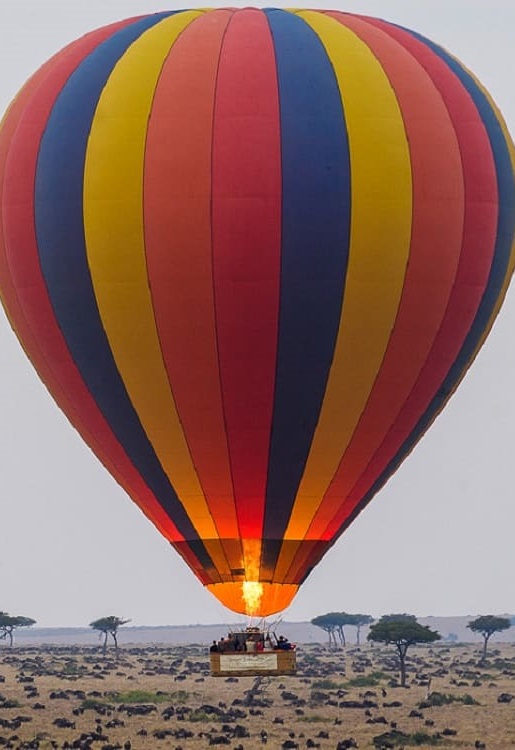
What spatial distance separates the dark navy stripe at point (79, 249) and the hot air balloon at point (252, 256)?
5 cm

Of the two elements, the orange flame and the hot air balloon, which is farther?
the orange flame

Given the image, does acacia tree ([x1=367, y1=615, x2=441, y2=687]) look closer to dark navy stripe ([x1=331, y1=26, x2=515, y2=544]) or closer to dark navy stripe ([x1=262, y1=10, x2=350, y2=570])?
dark navy stripe ([x1=331, y1=26, x2=515, y2=544])

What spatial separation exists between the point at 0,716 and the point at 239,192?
37.1 meters

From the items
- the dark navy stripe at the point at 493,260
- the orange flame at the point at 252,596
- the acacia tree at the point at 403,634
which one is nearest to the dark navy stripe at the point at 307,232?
the orange flame at the point at 252,596

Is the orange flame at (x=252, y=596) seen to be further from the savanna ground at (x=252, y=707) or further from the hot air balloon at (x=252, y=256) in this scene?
the savanna ground at (x=252, y=707)

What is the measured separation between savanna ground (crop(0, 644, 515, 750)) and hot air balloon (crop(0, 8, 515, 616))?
21806 millimetres

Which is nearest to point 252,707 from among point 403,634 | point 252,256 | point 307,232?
point 403,634

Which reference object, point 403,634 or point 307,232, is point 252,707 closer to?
point 403,634

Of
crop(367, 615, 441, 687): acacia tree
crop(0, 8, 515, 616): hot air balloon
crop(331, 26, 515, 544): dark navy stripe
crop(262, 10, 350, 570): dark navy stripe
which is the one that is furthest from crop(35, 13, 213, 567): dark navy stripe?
crop(367, 615, 441, 687): acacia tree

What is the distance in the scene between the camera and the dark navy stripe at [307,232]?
103 feet

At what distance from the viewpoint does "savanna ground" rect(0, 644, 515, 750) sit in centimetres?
5656

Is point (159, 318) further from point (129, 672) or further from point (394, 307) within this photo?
point (129, 672)

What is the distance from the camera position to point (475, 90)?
1366 inches

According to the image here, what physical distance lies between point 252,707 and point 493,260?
37635 millimetres
